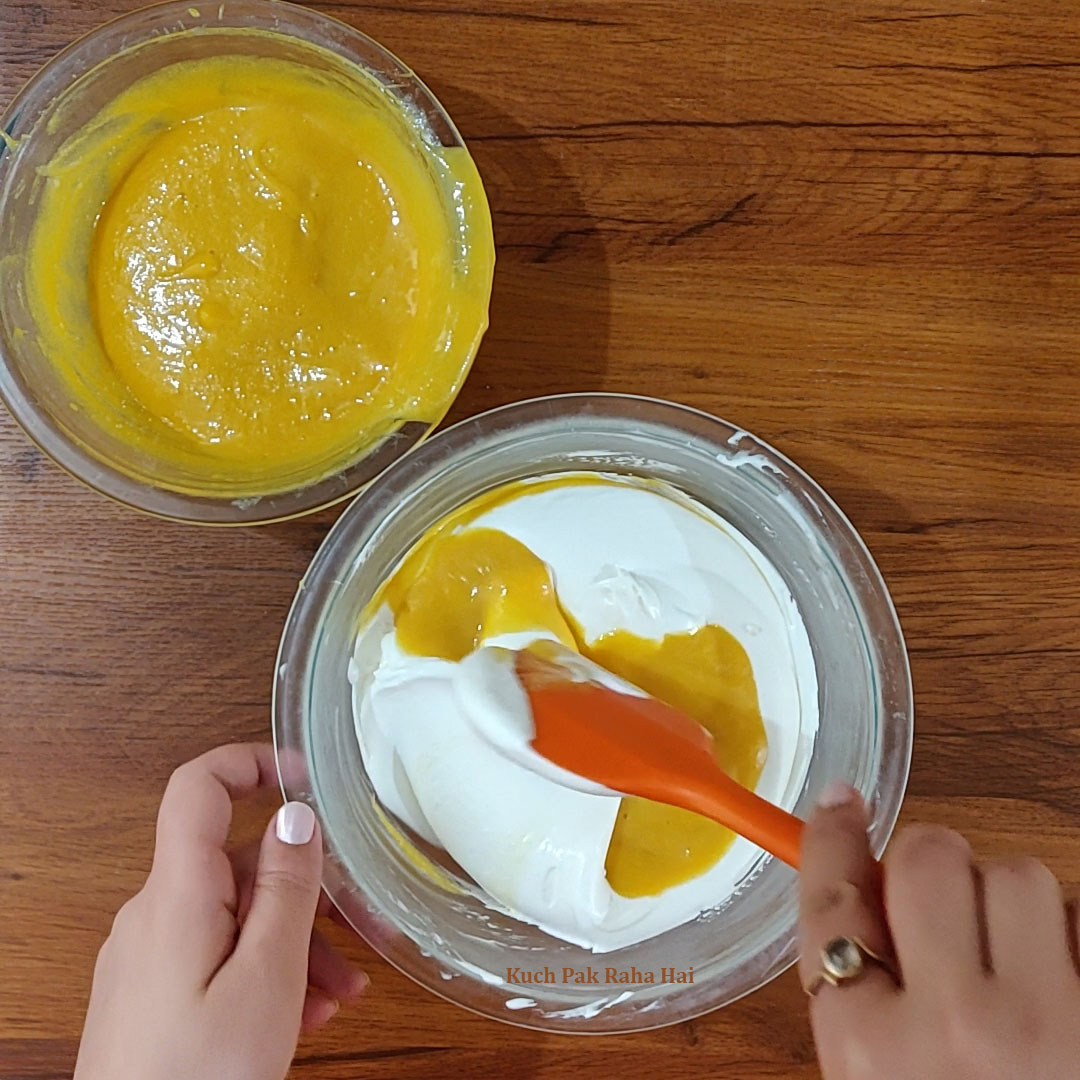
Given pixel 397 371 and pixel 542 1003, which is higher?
pixel 397 371

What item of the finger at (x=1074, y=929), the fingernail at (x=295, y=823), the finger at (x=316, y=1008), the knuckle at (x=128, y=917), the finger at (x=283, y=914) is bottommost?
the finger at (x=316, y=1008)

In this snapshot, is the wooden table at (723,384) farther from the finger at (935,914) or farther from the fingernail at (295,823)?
the finger at (935,914)

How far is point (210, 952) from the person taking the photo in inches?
28.0

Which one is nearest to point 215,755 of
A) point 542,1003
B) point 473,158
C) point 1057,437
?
point 542,1003

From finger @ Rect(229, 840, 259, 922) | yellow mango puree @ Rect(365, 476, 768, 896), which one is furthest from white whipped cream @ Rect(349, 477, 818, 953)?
finger @ Rect(229, 840, 259, 922)

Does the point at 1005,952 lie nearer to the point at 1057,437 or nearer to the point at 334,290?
the point at 1057,437

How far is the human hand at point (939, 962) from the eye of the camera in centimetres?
52

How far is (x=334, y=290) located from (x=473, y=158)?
17 cm

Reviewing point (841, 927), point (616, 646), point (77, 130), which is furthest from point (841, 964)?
point (77, 130)

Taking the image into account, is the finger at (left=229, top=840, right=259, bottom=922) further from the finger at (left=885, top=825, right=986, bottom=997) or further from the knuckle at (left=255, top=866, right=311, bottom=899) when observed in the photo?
the finger at (left=885, top=825, right=986, bottom=997)

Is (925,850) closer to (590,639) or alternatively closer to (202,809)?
(590,639)

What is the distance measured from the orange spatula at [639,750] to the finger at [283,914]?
0.63 feet

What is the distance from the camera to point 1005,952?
1.85ft

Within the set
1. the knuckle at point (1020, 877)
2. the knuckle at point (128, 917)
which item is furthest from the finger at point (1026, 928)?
the knuckle at point (128, 917)
